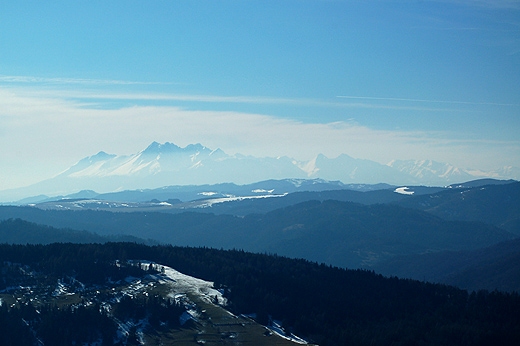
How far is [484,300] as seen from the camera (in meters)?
172

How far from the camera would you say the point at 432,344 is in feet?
440

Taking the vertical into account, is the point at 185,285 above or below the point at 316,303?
above

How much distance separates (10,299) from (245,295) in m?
53.3

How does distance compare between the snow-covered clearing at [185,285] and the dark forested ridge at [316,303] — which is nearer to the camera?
the dark forested ridge at [316,303]

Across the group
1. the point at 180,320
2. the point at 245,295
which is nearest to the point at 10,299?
the point at 180,320

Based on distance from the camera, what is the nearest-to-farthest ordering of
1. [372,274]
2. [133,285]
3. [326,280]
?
[133,285], [326,280], [372,274]

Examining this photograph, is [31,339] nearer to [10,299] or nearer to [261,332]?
[10,299]

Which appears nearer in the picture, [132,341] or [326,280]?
[132,341]

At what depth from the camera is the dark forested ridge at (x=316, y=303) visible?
140m

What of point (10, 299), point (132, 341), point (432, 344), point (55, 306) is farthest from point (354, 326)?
point (10, 299)

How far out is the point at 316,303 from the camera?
16612 centimetres

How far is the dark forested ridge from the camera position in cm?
13988

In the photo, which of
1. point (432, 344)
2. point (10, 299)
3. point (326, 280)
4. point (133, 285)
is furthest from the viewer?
point (326, 280)

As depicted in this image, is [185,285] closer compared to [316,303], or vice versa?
[316,303]
